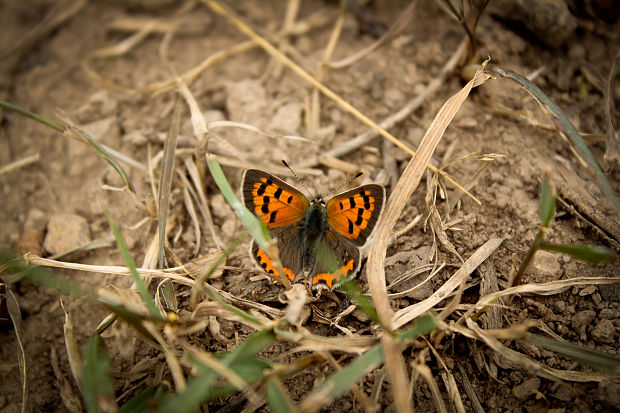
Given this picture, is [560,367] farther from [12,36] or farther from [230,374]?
[12,36]

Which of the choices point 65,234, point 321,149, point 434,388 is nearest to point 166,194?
point 65,234

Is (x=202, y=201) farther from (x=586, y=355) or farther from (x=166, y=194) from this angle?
(x=586, y=355)

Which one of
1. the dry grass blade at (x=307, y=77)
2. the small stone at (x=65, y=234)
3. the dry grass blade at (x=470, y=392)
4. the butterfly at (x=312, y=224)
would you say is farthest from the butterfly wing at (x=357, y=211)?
the small stone at (x=65, y=234)

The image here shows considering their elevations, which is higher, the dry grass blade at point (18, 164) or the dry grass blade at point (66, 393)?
the dry grass blade at point (18, 164)

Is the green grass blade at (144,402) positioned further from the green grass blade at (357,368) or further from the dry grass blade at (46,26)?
the dry grass blade at (46,26)

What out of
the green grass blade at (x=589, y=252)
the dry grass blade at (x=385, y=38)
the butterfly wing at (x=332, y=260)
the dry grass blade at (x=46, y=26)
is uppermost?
the dry grass blade at (x=46, y=26)

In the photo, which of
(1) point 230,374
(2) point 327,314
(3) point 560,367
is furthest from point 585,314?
(1) point 230,374

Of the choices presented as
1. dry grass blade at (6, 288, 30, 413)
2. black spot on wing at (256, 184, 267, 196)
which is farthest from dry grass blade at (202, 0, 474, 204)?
dry grass blade at (6, 288, 30, 413)

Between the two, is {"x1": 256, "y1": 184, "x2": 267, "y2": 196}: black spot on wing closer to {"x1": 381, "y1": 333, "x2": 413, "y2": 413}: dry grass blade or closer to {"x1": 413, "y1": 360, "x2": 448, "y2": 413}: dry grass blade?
{"x1": 381, "y1": 333, "x2": 413, "y2": 413}: dry grass blade
